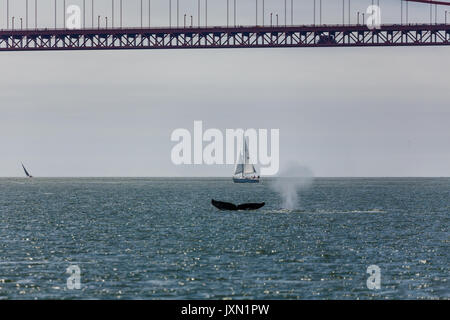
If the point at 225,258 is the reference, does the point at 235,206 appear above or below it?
below

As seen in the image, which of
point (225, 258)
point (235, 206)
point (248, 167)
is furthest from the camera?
point (248, 167)

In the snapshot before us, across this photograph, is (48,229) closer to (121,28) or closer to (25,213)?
(25,213)

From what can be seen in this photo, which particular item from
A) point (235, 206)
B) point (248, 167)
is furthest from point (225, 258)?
point (248, 167)

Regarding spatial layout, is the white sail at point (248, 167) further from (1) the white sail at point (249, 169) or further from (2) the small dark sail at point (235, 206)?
(2) the small dark sail at point (235, 206)

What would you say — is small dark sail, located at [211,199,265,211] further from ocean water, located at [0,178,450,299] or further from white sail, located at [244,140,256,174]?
white sail, located at [244,140,256,174]

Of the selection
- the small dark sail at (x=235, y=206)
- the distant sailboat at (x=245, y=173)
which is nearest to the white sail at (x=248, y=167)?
the distant sailboat at (x=245, y=173)

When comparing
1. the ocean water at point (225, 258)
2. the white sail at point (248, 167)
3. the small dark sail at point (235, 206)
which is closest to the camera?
the ocean water at point (225, 258)

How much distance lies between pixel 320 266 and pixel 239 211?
142ft

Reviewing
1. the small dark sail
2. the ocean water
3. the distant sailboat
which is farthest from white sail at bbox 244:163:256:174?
the ocean water

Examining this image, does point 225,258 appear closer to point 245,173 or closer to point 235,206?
point 235,206

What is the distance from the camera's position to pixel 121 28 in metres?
97.1

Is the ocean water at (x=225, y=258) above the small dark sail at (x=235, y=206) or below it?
above

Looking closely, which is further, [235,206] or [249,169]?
[249,169]
